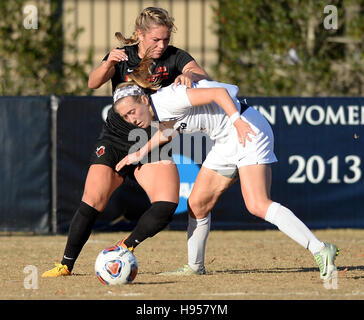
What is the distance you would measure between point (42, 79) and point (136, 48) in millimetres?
8487

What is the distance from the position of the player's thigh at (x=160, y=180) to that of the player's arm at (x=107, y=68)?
80 centimetres

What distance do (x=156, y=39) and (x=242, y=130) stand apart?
1.18 meters

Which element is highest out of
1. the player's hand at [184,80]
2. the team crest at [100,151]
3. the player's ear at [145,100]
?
the player's hand at [184,80]

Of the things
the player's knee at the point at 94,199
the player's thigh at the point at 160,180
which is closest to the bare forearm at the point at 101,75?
the player's thigh at the point at 160,180

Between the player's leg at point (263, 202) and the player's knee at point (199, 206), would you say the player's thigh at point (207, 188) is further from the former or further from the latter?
the player's leg at point (263, 202)

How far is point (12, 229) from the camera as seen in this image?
39.4 feet

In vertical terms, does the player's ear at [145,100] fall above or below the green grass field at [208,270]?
above

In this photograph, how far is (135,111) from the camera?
283 inches

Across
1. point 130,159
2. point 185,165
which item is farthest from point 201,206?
point 185,165

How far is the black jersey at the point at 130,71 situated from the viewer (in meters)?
7.75

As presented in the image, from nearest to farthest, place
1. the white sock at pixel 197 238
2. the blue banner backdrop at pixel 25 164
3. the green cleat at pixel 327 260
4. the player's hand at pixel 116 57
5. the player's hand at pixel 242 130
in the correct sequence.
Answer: the player's hand at pixel 242 130, the green cleat at pixel 327 260, the player's hand at pixel 116 57, the white sock at pixel 197 238, the blue banner backdrop at pixel 25 164

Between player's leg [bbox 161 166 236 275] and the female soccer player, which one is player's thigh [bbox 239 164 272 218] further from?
the female soccer player

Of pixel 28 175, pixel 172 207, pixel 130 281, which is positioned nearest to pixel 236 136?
pixel 172 207
